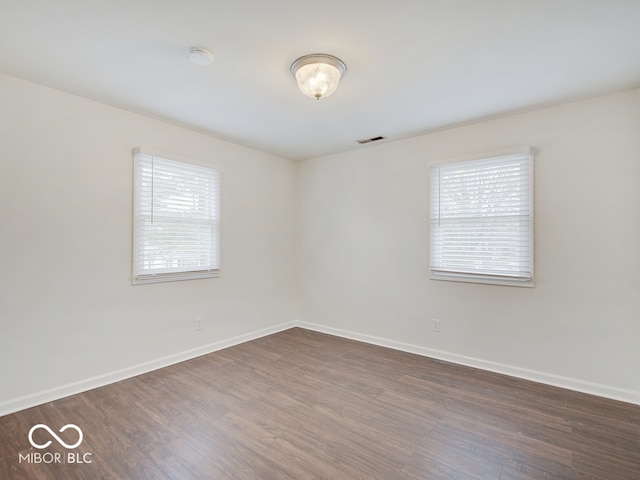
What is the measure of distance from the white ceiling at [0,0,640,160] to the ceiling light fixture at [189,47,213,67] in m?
0.05

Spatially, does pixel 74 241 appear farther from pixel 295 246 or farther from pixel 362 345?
pixel 362 345

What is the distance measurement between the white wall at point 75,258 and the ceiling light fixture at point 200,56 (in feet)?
4.48

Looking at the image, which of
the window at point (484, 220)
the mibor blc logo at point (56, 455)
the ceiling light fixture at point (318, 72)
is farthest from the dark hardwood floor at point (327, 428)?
the ceiling light fixture at point (318, 72)

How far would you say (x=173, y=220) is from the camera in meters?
3.36

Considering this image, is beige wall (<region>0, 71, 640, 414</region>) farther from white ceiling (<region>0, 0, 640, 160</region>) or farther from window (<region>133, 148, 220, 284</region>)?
white ceiling (<region>0, 0, 640, 160</region>)

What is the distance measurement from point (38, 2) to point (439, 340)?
413 cm

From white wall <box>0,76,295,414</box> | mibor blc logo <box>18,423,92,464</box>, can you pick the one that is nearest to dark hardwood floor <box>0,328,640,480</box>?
mibor blc logo <box>18,423,92,464</box>

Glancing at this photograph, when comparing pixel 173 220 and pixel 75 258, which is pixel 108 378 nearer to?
pixel 75 258

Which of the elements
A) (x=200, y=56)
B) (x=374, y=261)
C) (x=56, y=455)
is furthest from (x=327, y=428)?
(x=200, y=56)

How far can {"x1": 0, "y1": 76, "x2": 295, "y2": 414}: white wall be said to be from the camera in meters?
2.41

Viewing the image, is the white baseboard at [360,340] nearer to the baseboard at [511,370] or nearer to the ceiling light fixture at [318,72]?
the baseboard at [511,370]

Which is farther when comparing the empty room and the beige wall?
the beige wall

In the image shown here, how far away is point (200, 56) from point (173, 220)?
181 cm

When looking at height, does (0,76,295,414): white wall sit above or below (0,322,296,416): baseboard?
above
